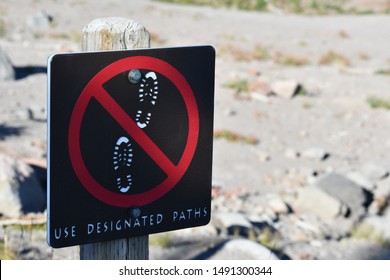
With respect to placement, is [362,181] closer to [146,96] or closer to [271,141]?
[271,141]

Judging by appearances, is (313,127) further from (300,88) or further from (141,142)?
(141,142)

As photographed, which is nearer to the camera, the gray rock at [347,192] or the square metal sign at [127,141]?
the square metal sign at [127,141]

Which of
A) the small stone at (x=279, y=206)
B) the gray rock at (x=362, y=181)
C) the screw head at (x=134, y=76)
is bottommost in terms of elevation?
the gray rock at (x=362, y=181)

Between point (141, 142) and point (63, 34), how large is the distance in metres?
21.4

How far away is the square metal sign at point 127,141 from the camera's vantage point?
273 centimetres

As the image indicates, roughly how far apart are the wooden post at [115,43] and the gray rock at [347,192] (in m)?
7.34

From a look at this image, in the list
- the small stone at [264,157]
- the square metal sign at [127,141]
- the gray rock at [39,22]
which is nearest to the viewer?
the square metal sign at [127,141]

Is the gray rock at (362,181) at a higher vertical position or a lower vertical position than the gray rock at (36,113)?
higher

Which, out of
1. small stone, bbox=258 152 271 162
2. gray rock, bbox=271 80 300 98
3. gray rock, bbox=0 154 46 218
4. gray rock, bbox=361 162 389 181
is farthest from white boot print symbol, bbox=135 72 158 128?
gray rock, bbox=271 80 300 98

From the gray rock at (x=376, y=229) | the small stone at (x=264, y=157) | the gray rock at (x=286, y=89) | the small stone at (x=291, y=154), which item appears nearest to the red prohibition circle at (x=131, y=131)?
the gray rock at (x=376, y=229)

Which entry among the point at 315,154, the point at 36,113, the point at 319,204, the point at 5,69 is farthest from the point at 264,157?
the point at 5,69

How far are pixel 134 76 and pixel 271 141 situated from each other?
35.1ft

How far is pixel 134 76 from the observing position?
282 cm

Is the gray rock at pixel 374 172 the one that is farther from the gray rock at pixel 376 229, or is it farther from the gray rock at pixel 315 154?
the gray rock at pixel 376 229
